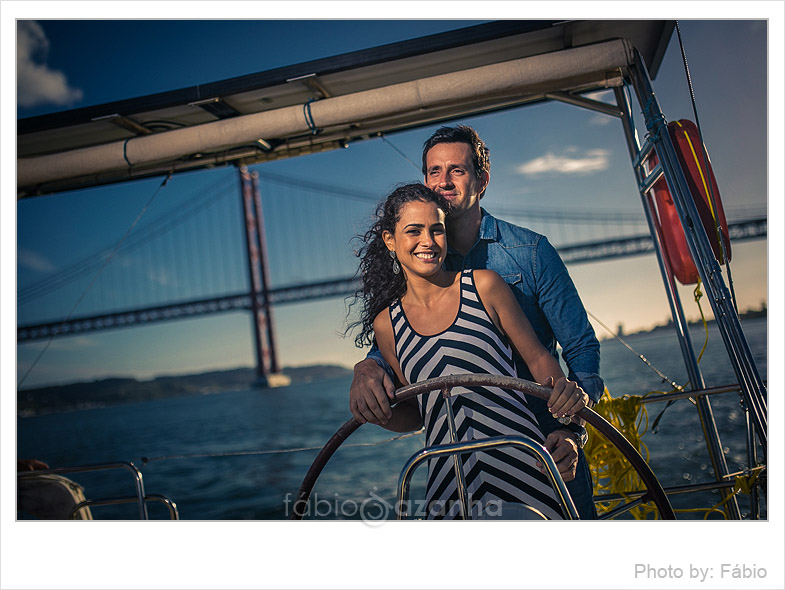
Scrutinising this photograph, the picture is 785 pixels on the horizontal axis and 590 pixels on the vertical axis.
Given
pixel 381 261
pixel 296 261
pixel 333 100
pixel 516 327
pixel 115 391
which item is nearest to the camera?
pixel 516 327

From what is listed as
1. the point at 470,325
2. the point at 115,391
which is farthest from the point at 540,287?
the point at 115,391

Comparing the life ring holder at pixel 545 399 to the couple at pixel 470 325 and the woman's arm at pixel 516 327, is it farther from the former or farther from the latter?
the woman's arm at pixel 516 327

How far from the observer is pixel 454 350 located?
1456 millimetres

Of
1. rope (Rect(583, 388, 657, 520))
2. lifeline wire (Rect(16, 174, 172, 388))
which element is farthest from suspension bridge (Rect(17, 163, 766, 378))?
rope (Rect(583, 388, 657, 520))

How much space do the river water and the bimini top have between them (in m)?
0.93

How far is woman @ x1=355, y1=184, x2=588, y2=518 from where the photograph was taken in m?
1.39

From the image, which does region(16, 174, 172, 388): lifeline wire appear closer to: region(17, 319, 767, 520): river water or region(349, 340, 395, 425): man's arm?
region(17, 319, 767, 520): river water

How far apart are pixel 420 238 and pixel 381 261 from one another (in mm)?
164

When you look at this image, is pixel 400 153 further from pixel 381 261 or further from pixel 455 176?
pixel 381 261

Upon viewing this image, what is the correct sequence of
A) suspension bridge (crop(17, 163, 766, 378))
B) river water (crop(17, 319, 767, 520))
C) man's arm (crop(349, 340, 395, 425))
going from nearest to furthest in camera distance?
man's arm (crop(349, 340, 395, 425))
suspension bridge (crop(17, 163, 766, 378))
river water (crop(17, 319, 767, 520))

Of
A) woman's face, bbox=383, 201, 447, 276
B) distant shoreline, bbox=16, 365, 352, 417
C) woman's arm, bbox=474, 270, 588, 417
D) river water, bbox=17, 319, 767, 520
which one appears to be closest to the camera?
woman's arm, bbox=474, 270, 588, 417

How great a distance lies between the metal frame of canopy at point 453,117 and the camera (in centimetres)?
162

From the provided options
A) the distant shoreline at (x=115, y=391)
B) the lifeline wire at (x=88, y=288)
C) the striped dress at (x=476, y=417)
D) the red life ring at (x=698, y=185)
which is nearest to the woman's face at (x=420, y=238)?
the striped dress at (x=476, y=417)

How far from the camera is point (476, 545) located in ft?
4.76
